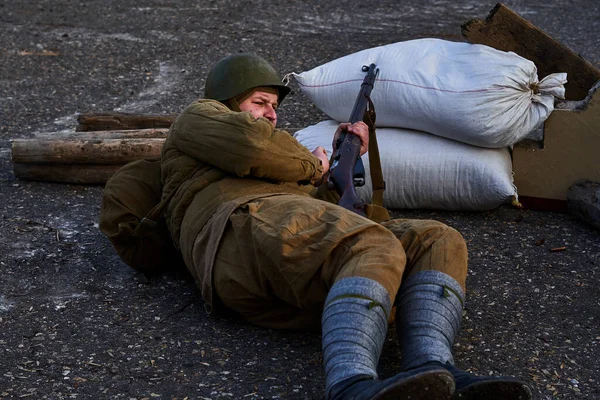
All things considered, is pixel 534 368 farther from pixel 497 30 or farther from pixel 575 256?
pixel 497 30

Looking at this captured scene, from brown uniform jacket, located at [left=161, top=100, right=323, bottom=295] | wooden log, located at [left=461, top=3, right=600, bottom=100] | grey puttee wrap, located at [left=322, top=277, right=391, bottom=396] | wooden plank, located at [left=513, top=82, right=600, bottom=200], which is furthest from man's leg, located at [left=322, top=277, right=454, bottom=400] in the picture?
wooden log, located at [left=461, top=3, right=600, bottom=100]

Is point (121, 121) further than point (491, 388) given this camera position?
Yes

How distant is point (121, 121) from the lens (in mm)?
5590

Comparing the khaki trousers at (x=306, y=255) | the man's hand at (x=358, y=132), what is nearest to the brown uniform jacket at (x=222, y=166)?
the khaki trousers at (x=306, y=255)

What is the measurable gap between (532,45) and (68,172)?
2.61 m

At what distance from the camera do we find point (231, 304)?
3367 mm

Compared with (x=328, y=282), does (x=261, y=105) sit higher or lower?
higher

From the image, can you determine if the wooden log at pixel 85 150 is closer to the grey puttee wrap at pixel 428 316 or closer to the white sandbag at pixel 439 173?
the white sandbag at pixel 439 173

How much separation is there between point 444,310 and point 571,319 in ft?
2.99

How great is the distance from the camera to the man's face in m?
3.87

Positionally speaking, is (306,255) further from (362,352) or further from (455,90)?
(455,90)

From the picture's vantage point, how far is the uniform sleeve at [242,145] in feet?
11.3

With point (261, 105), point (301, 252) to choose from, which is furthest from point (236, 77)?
point (301, 252)

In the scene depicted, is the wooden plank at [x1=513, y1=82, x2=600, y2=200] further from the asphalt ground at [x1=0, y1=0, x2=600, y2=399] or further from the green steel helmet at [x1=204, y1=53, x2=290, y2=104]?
the green steel helmet at [x1=204, y1=53, x2=290, y2=104]
